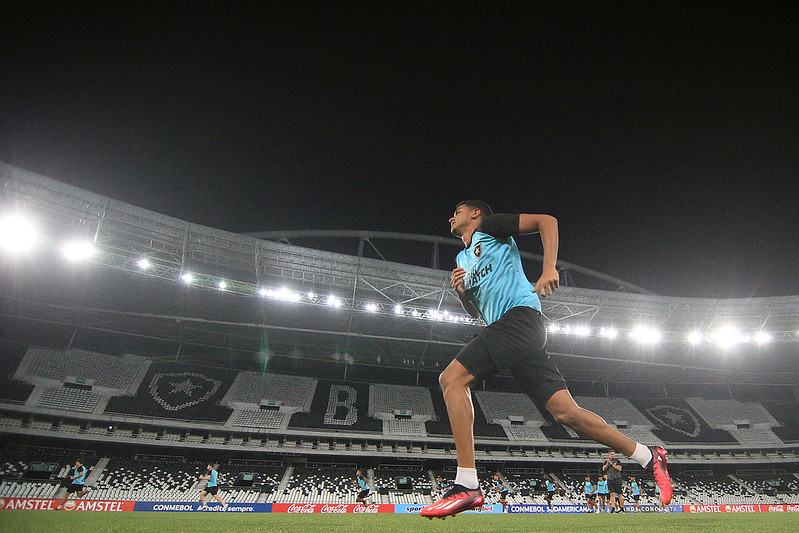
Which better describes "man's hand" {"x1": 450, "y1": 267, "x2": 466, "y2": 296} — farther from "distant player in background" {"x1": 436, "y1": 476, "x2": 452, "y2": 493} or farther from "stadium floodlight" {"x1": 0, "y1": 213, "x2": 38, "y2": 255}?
"distant player in background" {"x1": 436, "y1": 476, "x2": 452, "y2": 493}

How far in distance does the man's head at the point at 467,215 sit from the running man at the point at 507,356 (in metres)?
0.27

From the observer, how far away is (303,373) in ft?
106

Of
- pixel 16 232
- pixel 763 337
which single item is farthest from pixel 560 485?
pixel 16 232

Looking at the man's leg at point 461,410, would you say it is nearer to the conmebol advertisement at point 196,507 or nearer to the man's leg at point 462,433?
the man's leg at point 462,433

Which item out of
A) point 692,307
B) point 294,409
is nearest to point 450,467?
point 294,409

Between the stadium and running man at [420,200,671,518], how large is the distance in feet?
62.0

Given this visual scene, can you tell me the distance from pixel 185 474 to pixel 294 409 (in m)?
7.10

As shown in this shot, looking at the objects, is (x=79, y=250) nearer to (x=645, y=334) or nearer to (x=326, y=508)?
(x=326, y=508)

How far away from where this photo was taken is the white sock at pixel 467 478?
328 cm

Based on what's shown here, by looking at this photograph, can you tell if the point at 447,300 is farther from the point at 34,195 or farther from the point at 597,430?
the point at 597,430

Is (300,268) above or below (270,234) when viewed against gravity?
below

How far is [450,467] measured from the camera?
28531 mm

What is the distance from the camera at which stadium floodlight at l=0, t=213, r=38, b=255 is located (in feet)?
58.1

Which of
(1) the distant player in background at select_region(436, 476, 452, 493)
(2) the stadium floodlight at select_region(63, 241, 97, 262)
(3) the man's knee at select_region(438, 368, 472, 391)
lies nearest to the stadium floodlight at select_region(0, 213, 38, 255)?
(2) the stadium floodlight at select_region(63, 241, 97, 262)
